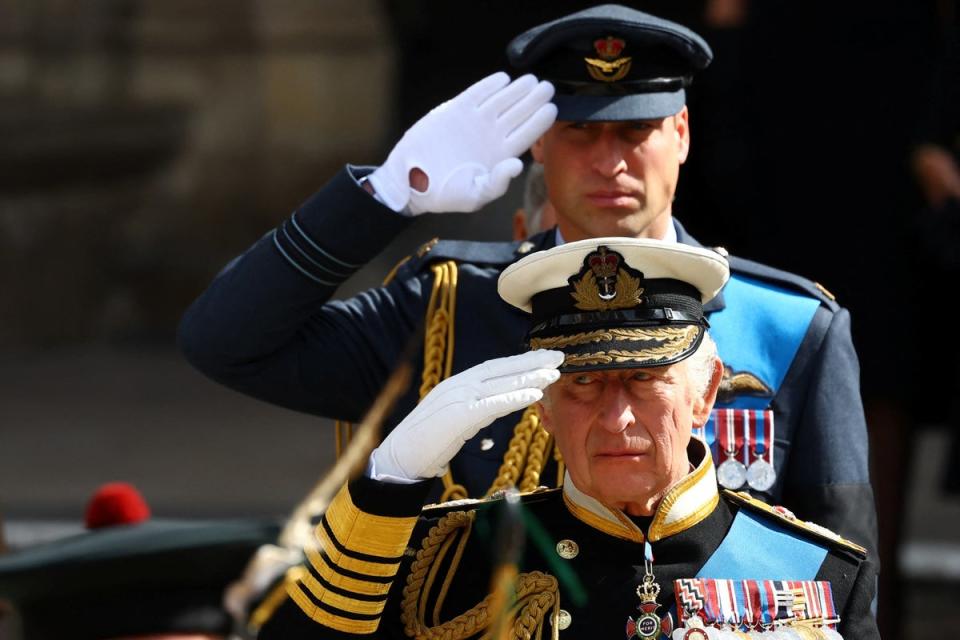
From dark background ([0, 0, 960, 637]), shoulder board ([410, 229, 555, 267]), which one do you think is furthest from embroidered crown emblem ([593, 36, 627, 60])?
dark background ([0, 0, 960, 637])

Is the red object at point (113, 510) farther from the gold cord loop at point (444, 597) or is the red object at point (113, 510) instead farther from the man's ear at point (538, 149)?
the man's ear at point (538, 149)

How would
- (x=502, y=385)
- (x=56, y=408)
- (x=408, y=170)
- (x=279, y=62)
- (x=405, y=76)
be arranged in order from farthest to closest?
(x=279, y=62) → (x=56, y=408) → (x=405, y=76) → (x=408, y=170) → (x=502, y=385)

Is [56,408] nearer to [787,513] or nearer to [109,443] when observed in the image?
[109,443]

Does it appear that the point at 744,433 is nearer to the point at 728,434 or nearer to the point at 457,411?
the point at 728,434

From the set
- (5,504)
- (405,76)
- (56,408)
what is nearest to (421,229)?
(405,76)

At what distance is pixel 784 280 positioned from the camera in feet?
13.0

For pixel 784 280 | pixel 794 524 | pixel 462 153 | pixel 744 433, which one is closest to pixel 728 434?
pixel 744 433

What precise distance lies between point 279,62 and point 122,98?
70cm

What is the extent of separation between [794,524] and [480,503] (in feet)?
1.54

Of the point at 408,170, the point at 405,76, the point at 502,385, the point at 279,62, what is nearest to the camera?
the point at 502,385

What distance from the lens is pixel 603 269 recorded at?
3.28 m

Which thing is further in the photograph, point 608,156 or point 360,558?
point 608,156

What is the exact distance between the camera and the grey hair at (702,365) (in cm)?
325

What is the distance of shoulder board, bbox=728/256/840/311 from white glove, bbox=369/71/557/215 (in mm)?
495
